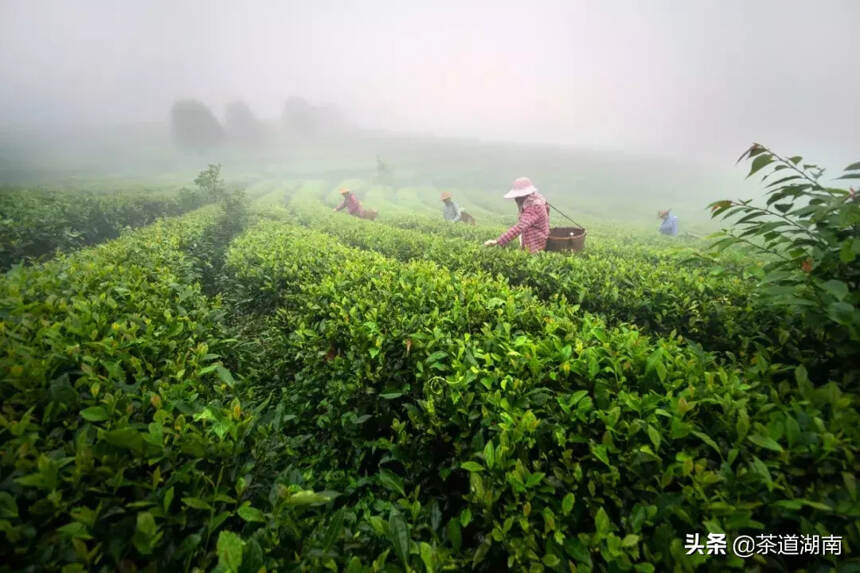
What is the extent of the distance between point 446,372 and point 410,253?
15.8 feet

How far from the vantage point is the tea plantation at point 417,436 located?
1.29 meters

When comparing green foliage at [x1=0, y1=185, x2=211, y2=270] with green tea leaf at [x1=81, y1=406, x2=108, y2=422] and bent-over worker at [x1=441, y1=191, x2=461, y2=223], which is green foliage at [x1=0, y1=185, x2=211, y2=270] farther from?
bent-over worker at [x1=441, y1=191, x2=461, y2=223]

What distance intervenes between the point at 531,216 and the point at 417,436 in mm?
5169

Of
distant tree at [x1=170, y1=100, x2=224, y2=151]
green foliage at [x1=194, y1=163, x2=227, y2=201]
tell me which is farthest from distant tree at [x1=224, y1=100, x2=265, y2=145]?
green foliage at [x1=194, y1=163, x2=227, y2=201]

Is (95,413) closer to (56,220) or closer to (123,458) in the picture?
(123,458)

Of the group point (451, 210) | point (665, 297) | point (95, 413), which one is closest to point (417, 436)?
point (95, 413)

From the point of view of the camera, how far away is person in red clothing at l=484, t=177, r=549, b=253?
6.39 meters

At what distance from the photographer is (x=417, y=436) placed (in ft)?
7.28

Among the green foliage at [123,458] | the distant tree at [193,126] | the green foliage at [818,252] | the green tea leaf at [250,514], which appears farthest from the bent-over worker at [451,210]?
the distant tree at [193,126]

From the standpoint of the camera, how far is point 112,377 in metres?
1.93

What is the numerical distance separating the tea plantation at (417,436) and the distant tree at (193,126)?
69.7 metres

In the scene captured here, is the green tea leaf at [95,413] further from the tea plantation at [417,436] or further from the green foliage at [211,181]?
the green foliage at [211,181]

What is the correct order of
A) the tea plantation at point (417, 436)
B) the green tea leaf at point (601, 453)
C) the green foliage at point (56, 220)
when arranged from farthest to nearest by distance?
1. the green foliage at point (56, 220)
2. the green tea leaf at point (601, 453)
3. the tea plantation at point (417, 436)

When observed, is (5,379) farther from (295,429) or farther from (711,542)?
(711,542)
